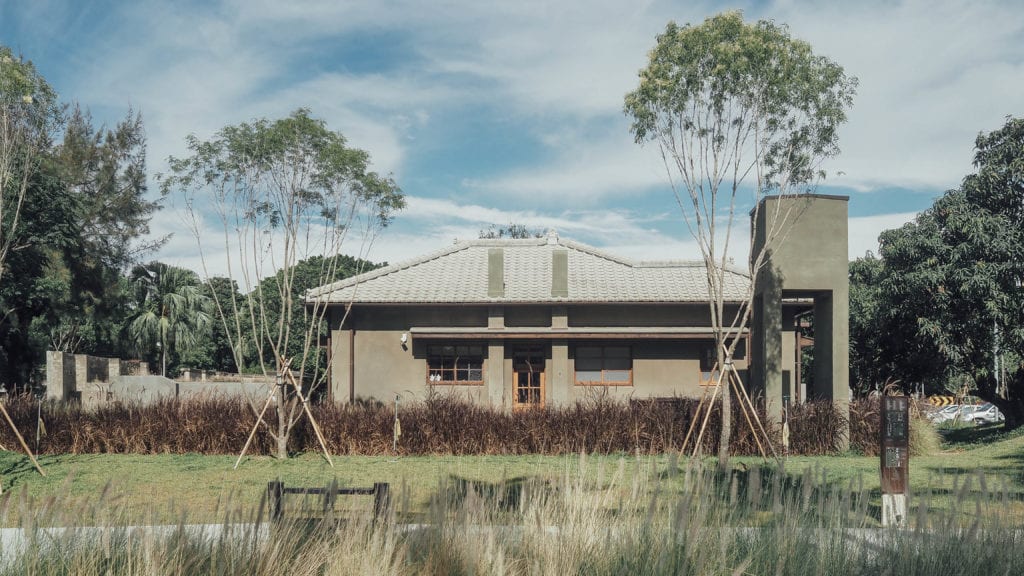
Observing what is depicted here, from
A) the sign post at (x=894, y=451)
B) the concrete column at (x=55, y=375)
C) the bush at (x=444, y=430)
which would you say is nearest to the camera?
the sign post at (x=894, y=451)

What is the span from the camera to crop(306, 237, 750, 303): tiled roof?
70.2 ft

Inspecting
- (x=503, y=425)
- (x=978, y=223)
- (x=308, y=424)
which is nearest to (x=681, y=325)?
(x=978, y=223)

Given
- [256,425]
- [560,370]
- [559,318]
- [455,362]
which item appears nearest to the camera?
[256,425]

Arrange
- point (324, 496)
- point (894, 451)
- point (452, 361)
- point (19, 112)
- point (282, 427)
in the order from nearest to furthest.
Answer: point (324, 496) → point (894, 451) → point (19, 112) → point (282, 427) → point (452, 361)

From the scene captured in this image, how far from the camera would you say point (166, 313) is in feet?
137

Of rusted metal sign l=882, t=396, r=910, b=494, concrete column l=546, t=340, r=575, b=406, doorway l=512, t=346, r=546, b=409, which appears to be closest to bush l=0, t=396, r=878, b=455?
rusted metal sign l=882, t=396, r=910, b=494

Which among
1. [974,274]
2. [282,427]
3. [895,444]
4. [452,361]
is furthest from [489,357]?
[895,444]

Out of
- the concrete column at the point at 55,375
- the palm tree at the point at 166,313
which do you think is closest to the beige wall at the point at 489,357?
the concrete column at the point at 55,375

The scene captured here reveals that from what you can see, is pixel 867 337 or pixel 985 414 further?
pixel 985 414

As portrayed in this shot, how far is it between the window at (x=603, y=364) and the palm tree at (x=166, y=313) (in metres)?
25.6

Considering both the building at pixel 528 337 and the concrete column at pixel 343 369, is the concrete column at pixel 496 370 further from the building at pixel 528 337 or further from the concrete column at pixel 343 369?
the concrete column at pixel 343 369

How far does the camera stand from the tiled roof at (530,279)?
2141cm

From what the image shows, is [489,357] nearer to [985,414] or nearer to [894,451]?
[894,451]

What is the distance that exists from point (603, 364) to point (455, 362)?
4015 millimetres
